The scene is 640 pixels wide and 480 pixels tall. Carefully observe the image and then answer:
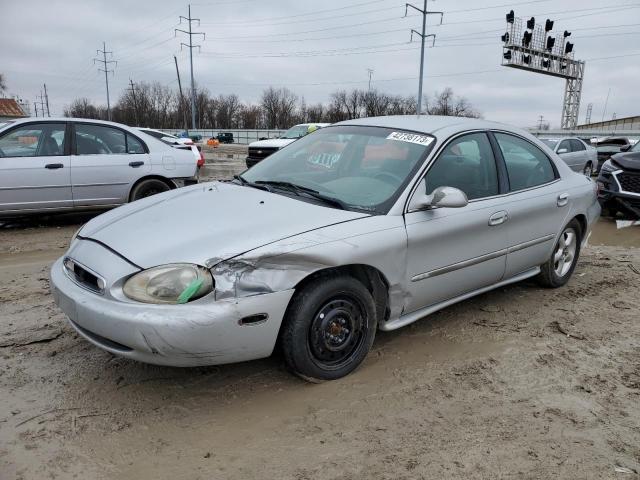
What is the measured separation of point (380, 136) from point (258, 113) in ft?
285

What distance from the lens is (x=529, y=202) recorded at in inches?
167

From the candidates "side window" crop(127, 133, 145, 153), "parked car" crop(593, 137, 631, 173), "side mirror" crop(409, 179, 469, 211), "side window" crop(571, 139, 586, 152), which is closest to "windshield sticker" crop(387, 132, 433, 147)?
"side mirror" crop(409, 179, 469, 211)

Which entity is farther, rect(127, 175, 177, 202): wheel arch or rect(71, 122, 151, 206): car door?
rect(127, 175, 177, 202): wheel arch

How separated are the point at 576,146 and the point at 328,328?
15.8 metres

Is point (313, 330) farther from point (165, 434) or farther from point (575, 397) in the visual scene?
point (575, 397)

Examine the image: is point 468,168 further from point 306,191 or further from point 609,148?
point 609,148

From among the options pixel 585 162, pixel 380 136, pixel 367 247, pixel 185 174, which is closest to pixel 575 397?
pixel 367 247

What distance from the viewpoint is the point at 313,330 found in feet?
9.59

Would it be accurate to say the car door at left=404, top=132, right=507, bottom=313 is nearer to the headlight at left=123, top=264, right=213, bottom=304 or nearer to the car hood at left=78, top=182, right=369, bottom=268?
the car hood at left=78, top=182, right=369, bottom=268

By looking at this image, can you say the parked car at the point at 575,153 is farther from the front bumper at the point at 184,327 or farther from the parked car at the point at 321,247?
the front bumper at the point at 184,327

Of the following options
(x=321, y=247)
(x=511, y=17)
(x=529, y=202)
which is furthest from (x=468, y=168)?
(x=511, y=17)

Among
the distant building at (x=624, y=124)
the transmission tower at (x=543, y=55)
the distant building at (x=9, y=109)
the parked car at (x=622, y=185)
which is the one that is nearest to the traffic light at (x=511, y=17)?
the transmission tower at (x=543, y=55)

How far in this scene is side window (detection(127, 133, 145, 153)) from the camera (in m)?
7.80

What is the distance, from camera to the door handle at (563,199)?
4580 millimetres
